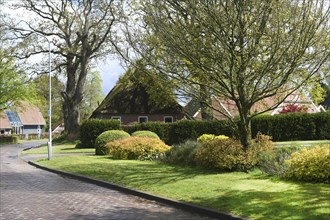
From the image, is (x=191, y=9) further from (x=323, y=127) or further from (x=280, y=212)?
(x=323, y=127)

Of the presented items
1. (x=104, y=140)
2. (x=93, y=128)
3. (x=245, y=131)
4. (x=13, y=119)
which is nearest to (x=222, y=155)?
(x=245, y=131)

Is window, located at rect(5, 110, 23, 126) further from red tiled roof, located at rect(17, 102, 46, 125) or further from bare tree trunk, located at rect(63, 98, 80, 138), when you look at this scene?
bare tree trunk, located at rect(63, 98, 80, 138)

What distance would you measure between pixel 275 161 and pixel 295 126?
65.1 ft

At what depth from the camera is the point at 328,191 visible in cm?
1006

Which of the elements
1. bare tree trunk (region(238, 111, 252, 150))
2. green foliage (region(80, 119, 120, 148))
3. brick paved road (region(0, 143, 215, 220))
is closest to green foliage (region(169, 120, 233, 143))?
green foliage (region(80, 119, 120, 148))

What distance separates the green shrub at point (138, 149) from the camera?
22.2m

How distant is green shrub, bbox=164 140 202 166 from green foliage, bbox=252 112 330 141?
14.8 m

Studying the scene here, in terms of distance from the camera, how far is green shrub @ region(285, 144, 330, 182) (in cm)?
1155

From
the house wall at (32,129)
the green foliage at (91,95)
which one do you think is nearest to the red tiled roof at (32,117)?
the house wall at (32,129)

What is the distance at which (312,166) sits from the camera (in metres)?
11.8

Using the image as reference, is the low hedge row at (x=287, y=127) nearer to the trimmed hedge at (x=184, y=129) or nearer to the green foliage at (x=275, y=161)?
the trimmed hedge at (x=184, y=129)

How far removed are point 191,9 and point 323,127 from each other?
2328 cm

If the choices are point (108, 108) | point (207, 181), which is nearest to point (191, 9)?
point (207, 181)

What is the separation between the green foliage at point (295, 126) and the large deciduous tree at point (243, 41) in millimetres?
18116
